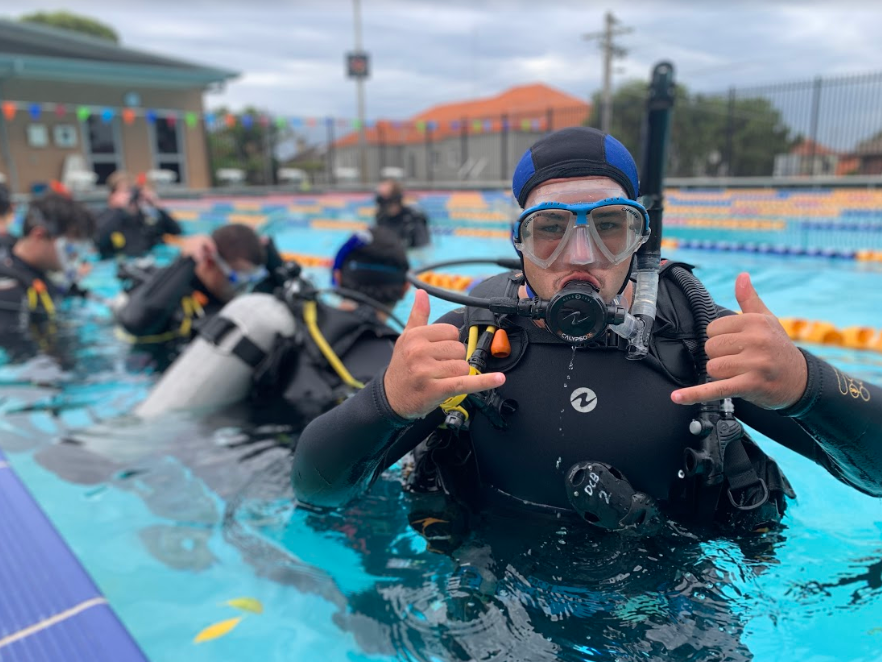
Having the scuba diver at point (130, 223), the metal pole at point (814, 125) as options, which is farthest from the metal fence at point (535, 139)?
Result: the scuba diver at point (130, 223)

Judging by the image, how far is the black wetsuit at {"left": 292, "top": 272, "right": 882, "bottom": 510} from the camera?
1664 mm

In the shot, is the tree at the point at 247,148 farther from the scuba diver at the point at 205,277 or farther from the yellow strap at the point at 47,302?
the scuba diver at the point at 205,277

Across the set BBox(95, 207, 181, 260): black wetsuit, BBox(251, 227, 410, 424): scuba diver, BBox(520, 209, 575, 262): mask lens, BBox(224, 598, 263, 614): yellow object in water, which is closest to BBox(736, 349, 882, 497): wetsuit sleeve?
BBox(520, 209, 575, 262): mask lens

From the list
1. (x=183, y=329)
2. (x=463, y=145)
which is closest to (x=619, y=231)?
(x=183, y=329)

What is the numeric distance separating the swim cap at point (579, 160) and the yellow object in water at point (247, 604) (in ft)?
5.59

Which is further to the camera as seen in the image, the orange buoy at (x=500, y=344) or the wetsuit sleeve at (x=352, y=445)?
the orange buoy at (x=500, y=344)

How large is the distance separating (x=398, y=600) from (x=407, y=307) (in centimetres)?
202

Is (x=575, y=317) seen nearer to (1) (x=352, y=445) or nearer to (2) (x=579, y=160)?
(2) (x=579, y=160)

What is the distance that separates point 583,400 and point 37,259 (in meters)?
5.33

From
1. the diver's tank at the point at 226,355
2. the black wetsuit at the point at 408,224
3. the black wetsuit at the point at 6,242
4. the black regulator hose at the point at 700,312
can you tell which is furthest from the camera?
the black wetsuit at the point at 408,224

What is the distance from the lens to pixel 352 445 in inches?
64.0

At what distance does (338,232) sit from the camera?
13.4m

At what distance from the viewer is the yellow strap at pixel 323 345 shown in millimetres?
3057

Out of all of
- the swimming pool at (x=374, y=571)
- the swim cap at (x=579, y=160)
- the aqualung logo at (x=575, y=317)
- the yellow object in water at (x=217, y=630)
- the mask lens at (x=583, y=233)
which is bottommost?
the yellow object in water at (x=217, y=630)
